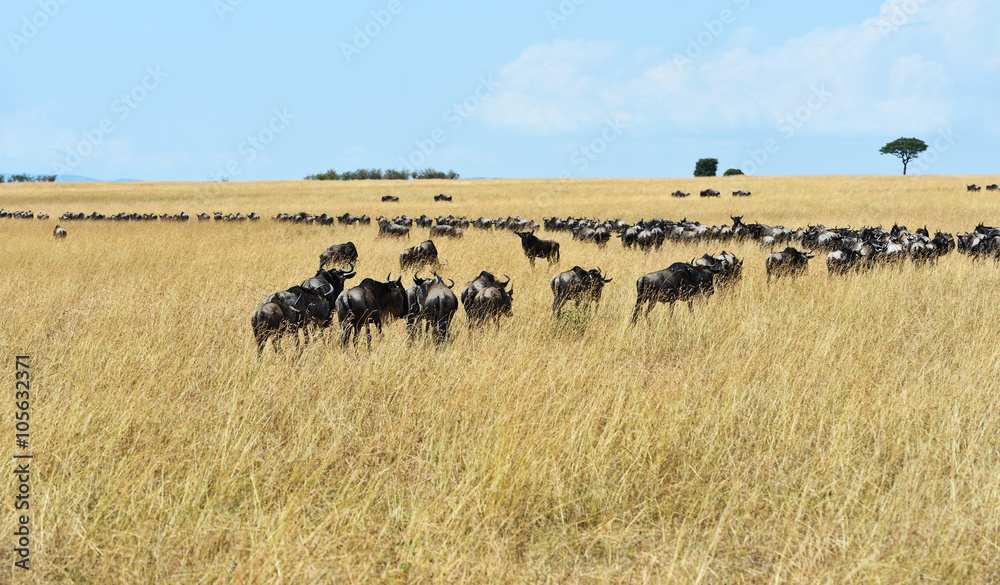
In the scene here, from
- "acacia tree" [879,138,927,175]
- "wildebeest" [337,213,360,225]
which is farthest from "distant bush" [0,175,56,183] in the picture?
"acacia tree" [879,138,927,175]

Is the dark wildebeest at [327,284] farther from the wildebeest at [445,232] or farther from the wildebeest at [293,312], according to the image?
the wildebeest at [445,232]

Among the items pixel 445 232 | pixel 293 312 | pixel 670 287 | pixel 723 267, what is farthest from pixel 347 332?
pixel 445 232

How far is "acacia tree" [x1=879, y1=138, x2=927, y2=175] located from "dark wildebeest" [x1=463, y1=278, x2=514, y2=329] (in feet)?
315

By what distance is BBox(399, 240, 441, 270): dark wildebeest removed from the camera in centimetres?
1509

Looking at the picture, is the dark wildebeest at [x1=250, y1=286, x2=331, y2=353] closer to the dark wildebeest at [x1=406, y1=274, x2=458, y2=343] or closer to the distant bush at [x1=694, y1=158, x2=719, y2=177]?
the dark wildebeest at [x1=406, y1=274, x2=458, y2=343]

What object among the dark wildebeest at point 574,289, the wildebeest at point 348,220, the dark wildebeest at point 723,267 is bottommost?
the dark wildebeest at point 574,289

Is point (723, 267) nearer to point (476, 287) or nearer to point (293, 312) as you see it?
point (476, 287)

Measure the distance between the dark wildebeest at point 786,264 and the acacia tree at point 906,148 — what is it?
89.0m

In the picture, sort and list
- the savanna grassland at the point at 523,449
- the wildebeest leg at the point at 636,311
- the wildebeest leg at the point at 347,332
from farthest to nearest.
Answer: the wildebeest leg at the point at 636,311 → the wildebeest leg at the point at 347,332 → the savanna grassland at the point at 523,449

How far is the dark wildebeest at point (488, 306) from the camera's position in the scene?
8312mm

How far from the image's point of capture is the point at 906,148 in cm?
8581

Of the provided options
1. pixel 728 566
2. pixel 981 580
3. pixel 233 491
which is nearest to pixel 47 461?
pixel 233 491

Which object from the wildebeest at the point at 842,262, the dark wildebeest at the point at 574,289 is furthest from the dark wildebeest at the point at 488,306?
the wildebeest at the point at 842,262

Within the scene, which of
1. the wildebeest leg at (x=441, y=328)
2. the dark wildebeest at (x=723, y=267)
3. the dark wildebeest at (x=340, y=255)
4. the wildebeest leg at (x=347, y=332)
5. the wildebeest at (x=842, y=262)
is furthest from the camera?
the dark wildebeest at (x=340, y=255)
